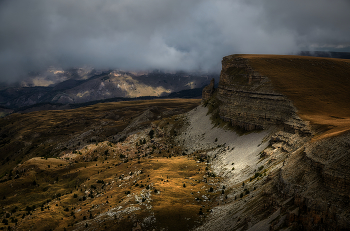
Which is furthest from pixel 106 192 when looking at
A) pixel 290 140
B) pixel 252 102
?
pixel 252 102

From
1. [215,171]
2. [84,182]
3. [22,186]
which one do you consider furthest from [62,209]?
[215,171]

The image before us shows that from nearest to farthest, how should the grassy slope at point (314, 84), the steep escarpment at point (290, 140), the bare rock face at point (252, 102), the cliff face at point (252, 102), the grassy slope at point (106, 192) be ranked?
the steep escarpment at point (290, 140)
the grassy slope at point (106, 192)
the grassy slope at point (314, 84)
the bare rock face at point (252, 102)
the cliff face at point (252, 102)

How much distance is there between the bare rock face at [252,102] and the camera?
54.9 m

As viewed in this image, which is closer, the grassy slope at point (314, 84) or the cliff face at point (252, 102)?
the grassy slope at point (314, 84)

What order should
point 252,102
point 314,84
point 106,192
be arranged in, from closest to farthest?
1. point 106,192
2. point 314,84
3. point 252,102

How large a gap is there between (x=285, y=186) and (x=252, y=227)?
6.38 m

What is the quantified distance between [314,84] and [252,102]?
20.5 meters

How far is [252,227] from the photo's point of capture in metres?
23.0

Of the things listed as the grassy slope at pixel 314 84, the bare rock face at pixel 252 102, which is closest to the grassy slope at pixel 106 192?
the bare rock face at pixel 252 102

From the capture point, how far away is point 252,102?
70062 mm

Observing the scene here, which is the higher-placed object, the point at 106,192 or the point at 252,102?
the point at 252,102

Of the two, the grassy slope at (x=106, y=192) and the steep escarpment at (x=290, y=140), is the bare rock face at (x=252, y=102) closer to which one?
the steep escarpment at (x=290, y=140)

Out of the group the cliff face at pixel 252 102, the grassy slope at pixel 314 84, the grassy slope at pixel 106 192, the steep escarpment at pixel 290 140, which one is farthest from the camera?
the cliff face at pixel 252 102

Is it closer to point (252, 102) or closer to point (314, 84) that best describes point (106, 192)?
point (252, 102)
